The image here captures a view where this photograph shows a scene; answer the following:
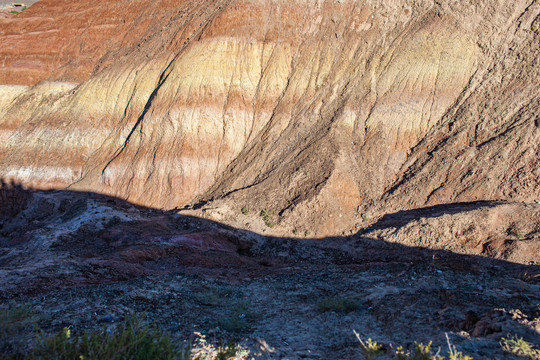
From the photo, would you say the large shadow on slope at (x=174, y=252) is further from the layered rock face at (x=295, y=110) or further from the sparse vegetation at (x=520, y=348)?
the sparse vegetation at (x=520, y=348)

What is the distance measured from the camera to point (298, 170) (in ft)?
51.7

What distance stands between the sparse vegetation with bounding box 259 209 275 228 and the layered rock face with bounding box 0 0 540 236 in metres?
0.37

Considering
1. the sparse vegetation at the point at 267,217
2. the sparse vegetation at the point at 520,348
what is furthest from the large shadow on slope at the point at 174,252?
the sparse vegetation at the point at 520,348

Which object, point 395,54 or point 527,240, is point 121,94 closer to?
point 395,54

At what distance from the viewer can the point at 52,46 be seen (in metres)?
31.2

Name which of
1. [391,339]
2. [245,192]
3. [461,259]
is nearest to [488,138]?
[461,259]

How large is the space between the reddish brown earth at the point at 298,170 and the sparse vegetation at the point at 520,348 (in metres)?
0.15

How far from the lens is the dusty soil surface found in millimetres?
5559

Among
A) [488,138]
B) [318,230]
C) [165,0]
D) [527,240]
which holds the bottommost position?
[318,230]

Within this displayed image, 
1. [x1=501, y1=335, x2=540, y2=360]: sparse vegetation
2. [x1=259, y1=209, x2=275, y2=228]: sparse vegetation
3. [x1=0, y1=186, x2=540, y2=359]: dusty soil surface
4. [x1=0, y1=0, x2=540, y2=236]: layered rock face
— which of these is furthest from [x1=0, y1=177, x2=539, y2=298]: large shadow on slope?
[x1=501, y1=335, x2=540, y2=360]: sparse vegetation

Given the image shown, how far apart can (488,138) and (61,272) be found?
1483cm

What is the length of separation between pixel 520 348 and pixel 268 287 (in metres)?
5.47

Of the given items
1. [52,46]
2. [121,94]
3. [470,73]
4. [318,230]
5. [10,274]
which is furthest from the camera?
[52,46]

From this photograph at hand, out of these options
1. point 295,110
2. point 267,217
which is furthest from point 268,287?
point 295,110
